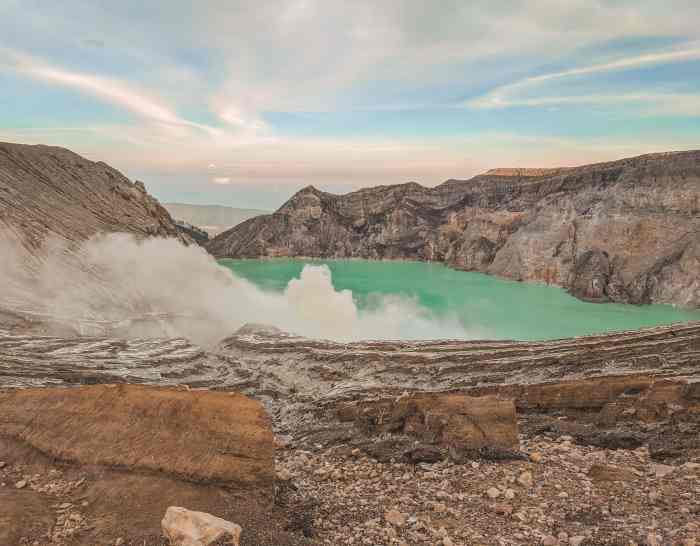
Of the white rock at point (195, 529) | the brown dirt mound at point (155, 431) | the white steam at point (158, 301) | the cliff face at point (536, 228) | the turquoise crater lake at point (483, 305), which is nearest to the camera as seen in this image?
the white rock at point (195, 529)

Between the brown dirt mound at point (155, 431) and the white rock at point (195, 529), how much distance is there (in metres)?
1.29

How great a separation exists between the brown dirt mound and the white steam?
772 inches

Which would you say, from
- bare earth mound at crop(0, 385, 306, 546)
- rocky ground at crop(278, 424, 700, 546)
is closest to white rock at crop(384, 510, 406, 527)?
rocky ground at crop(278, 424, 700, 546)

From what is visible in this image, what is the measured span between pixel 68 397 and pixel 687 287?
70.6 m

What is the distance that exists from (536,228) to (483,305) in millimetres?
30223

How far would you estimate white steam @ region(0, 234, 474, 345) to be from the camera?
27.4 meters

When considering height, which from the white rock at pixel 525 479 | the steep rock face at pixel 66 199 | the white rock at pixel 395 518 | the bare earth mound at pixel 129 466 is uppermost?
the steep rock face at pixel 66 199

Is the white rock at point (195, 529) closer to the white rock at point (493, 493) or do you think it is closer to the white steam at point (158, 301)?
the white rock at point (493, 493)

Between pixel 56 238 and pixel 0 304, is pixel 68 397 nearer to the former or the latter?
pixel 0 304

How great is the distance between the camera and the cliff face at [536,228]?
6431cm

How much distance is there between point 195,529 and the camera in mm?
4574

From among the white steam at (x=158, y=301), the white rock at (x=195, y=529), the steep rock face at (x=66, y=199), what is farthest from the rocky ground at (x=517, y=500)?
the steep rock face at (x=66, y=199)

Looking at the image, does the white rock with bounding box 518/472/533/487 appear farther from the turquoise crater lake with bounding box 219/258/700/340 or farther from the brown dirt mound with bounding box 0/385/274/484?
the turquoise crater lake with bounding box 219/258/700/340

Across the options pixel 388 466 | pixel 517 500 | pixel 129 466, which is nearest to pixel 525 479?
pixel 517 500
